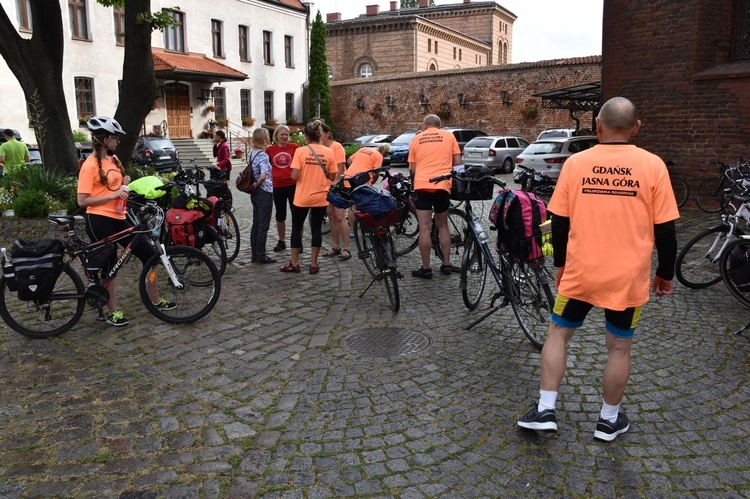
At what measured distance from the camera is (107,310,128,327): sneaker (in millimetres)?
5746

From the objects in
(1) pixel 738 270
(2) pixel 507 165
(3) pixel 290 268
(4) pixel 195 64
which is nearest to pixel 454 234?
(3) pixel 290 268

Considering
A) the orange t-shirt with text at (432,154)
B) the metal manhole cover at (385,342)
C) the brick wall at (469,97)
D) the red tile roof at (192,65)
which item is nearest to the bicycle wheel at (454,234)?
the orange t-shirt with text at (432,154)

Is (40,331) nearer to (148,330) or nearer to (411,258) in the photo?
(148,330)

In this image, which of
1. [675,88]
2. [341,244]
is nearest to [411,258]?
[341,244]

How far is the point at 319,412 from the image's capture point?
13.3ft

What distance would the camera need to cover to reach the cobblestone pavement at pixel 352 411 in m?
3.26

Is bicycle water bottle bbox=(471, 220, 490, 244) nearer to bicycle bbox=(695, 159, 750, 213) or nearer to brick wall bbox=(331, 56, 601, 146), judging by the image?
bicycle bbox=(695, 159, 750, 213)

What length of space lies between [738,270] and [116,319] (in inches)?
238

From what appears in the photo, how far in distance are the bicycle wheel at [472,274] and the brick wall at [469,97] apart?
25636 millimetres

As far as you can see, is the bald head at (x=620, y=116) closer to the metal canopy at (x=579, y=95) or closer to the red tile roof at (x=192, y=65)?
the metal canopy at (x=579, y=95)

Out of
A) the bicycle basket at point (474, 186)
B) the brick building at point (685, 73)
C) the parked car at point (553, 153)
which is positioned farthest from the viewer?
the parked car at point (553, 153)

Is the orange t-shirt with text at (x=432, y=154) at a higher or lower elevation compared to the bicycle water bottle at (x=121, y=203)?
higher

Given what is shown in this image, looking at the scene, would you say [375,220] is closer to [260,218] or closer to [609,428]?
[260,218]

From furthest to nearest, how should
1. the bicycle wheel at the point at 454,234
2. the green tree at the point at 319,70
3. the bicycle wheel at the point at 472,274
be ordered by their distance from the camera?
the green tree at the point at 319,70 < the bicycle wheel at the point at 454,234 < the bicycle wheel at the point at 472,274
